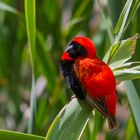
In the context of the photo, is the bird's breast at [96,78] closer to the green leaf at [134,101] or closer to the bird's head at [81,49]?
the bird's head at [81,49]

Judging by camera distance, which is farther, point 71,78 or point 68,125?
point 71,78

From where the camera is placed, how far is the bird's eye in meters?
0.74

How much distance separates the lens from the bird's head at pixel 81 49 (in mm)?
739

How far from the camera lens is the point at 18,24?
1.59 metres

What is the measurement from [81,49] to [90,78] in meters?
0.07

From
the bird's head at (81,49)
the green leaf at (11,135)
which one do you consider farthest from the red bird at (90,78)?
the green leaf at (11,135)

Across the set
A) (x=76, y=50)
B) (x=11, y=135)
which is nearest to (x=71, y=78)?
(x=76, y=50)

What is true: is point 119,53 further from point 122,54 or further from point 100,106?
point 100,106

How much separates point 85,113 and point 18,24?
0.96 m

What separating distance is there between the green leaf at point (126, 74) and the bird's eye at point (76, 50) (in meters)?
0.06

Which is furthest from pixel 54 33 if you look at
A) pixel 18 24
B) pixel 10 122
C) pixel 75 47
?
pixel 75 47

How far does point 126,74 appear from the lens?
692 millimetres

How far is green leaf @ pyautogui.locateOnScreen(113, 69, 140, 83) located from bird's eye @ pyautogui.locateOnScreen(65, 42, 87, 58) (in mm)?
63

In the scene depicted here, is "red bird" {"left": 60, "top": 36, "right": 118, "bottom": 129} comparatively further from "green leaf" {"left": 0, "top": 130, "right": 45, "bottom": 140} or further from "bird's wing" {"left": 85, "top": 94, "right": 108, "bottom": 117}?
"green leaf" {"left": 0, "top": 130, "right": 45, "bottom": 140}
